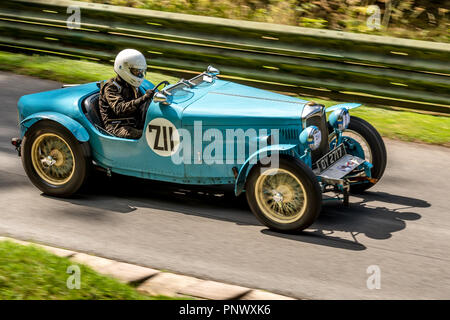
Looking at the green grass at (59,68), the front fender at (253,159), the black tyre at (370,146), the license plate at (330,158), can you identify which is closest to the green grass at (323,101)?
the green grass at (59,68)

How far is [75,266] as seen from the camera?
466 cm

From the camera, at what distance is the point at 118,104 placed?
6340 mm

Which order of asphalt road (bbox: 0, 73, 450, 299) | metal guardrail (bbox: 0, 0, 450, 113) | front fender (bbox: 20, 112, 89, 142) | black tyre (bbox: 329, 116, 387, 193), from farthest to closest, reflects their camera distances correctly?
metal guardrail (bbox: 0, 0, 450, 113), black tyre (bbox: 329, 116, 387, 193), front fender (bbox: 20, 112, 89, 142), asphalt road (bbox: 0, 73, 450, 299)

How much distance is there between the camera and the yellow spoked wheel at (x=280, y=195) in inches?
218

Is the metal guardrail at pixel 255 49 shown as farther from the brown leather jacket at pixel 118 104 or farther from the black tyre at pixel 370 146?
the brown leather jacket at pixel 118 104

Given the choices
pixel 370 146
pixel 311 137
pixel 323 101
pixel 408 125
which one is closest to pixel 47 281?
pixel 311 137

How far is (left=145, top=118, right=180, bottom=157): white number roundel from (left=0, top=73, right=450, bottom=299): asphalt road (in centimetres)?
61

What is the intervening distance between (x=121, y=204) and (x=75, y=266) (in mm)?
1762

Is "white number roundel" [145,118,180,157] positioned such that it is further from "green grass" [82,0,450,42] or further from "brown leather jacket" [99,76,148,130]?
"green grass" [82,0,450,42]

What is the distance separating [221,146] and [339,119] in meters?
1.28

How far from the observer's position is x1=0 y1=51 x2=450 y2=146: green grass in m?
8.55

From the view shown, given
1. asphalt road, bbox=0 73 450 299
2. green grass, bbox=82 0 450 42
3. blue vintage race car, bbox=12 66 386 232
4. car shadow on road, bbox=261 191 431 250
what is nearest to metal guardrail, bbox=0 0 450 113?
green grass, bbox=82 0 450 42
